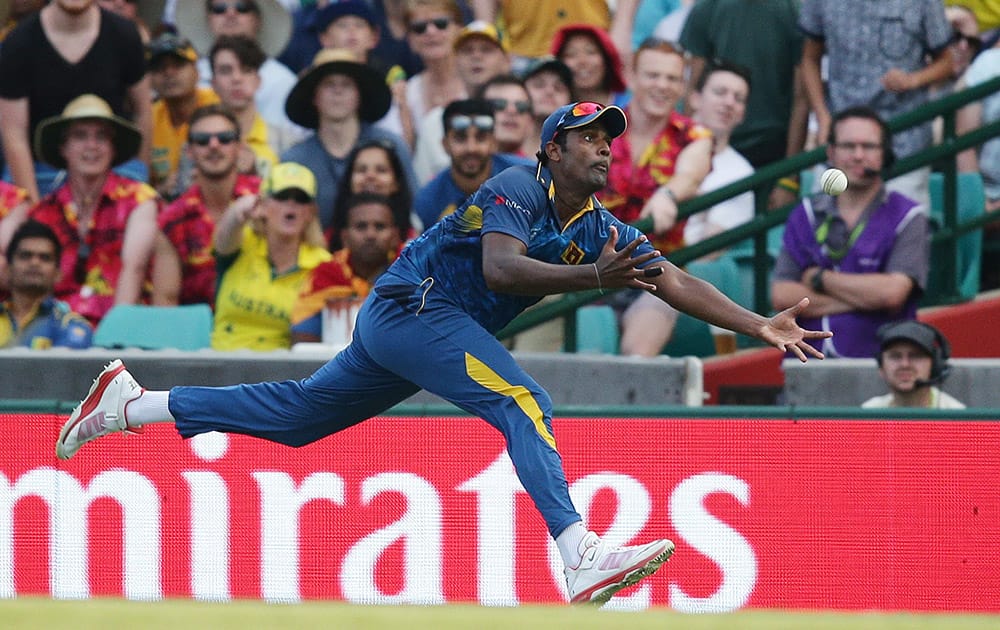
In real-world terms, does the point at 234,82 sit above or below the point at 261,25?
below

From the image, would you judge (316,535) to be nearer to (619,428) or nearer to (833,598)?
(619,428)

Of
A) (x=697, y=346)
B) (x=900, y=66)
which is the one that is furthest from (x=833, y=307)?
(x=900, y=66)

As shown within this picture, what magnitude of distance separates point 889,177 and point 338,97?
11.6 feet

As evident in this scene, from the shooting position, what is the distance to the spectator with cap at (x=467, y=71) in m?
11.6

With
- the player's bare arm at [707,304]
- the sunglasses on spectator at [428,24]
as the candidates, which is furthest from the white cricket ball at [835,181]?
the sunglasses on spectator at [428,24]

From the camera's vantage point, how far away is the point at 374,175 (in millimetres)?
10703

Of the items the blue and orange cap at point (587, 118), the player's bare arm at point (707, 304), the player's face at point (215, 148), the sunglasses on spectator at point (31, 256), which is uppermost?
the player's face at point (215, 148)

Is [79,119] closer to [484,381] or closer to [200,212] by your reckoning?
[200,212]

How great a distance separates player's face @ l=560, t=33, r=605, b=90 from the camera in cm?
1138

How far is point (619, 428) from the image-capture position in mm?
8141

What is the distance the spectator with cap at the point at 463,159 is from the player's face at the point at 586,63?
110 cm

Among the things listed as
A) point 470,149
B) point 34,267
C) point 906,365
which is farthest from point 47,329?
point 906,365

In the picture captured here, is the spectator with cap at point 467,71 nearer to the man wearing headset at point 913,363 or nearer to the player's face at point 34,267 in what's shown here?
the player's face at point 34,267

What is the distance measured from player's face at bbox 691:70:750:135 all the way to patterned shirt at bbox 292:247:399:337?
2.66 meters
